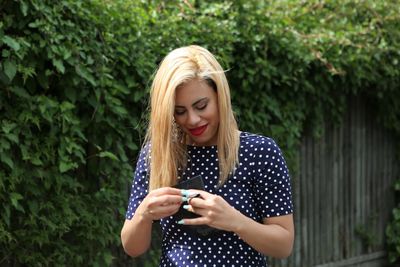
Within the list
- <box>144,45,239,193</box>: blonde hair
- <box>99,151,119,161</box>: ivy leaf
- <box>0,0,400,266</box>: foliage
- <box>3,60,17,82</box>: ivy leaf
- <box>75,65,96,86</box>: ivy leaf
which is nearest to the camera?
<box>144,45,239,193</box>: blonde hair

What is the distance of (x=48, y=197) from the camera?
3.96 meters

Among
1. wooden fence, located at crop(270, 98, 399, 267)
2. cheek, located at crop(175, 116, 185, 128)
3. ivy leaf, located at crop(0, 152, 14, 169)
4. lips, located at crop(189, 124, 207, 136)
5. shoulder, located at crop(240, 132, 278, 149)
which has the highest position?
cheek, located at crop(175, 116, 185, 128)

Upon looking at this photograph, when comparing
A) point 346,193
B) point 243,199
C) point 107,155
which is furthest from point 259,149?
point 346,193

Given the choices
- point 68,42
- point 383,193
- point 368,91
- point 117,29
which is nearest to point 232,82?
point 117,29

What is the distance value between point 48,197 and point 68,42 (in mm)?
820

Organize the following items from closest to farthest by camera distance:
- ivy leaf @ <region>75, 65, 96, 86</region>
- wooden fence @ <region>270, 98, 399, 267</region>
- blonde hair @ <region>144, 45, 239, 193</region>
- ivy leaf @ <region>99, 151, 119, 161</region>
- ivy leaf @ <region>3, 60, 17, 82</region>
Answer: blonde hair @ <region>144, 45, 239, 193</region> < ivy leaf @ <region>3, 60, 17, 82</region> < ivy leaf @ <region>75, 65, 96, 86</region> < ivy leaf @ <region>99, 151, 119, 161</region> < wooden fence @ <region>270, 98, 399, 267</region>

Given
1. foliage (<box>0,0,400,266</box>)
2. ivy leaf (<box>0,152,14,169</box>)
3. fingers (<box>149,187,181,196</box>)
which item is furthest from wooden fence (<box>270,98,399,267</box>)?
fingers (<box>149,187,181,196</box>)

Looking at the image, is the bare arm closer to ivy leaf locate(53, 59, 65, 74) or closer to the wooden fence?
ivy leaf locate(53, 59, 65, 74)

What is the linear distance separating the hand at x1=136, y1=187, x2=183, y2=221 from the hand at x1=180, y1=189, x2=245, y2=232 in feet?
0.17

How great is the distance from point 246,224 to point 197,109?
43 centimetres

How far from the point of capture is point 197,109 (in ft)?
8.34

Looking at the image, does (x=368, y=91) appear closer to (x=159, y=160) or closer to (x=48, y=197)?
(x=48, y=197)

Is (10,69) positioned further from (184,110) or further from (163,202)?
(163,202)

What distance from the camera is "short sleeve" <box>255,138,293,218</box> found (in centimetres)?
252
